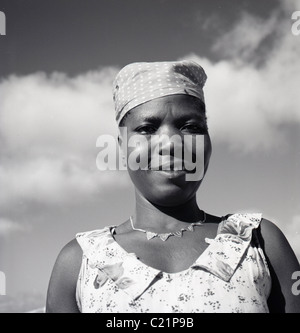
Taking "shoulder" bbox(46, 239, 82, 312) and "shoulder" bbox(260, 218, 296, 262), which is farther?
"shoulder" bbox(46, 239, 82, 312)

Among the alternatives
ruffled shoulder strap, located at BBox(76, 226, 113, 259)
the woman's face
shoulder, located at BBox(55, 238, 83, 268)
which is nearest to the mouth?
the woman's face

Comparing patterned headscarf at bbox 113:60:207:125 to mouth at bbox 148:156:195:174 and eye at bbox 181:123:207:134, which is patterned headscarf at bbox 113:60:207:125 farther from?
mouth at bbox 148:156:195:174

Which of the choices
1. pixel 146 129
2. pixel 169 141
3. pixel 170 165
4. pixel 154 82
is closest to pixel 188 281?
pixel 170 165

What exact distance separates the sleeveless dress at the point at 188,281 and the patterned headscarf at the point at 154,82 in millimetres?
703

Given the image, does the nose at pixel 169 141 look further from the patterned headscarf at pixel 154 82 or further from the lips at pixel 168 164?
the patterned headscarf at pixel 154 82

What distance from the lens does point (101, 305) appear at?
7.38 feet

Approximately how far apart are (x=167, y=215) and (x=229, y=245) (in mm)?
347

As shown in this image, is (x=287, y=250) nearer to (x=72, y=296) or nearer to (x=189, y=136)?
(x=189, y=136)

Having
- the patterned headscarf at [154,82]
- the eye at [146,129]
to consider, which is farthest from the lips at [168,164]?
the patterned headscarf at [154,82]

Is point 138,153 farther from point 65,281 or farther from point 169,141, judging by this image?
point 65,281

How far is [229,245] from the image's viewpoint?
237 cm

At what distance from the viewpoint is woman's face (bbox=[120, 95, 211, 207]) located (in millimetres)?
2395

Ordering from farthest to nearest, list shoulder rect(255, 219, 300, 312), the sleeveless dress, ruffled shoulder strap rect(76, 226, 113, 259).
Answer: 1. ruffled shoulder strap rect(76, 226, 113, 259)
2. shoulder rect(255, 219, 300, 312)
3. the sleeveless dress
